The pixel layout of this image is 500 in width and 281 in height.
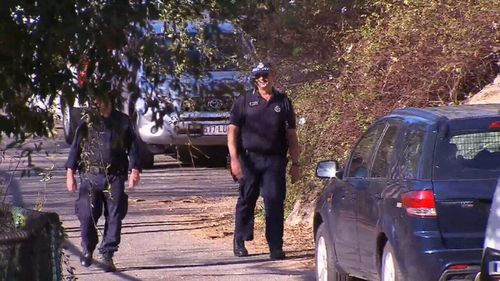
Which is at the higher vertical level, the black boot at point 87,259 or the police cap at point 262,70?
the police cap at point 262,70

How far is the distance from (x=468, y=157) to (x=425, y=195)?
0.45 m

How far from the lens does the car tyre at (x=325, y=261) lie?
959cm

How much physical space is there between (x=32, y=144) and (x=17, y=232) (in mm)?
541

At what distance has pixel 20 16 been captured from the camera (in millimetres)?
5176

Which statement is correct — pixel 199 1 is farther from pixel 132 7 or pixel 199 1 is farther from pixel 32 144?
pixel 32 144

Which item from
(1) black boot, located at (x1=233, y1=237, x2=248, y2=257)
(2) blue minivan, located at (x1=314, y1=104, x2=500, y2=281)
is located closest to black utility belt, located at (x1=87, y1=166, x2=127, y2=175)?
(1) black boot, located at (x1=233, y1=237, x2=248, y2=257)

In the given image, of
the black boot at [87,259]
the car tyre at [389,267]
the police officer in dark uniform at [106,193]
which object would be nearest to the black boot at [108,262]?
the police officer in dark uniform at [106,193]

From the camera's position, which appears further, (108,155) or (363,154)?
(108,155)

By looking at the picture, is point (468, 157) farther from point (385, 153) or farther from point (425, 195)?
point (385, 153)

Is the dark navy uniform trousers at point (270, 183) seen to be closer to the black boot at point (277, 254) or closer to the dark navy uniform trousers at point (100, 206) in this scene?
the black boot at point (277, 254)

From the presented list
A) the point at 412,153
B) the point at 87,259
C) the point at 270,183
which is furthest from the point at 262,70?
the point at 412,153

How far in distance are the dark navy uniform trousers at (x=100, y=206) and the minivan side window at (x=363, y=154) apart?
8.63ft

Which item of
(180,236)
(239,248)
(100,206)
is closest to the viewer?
(100,206)

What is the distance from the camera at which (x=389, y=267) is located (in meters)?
8.02
